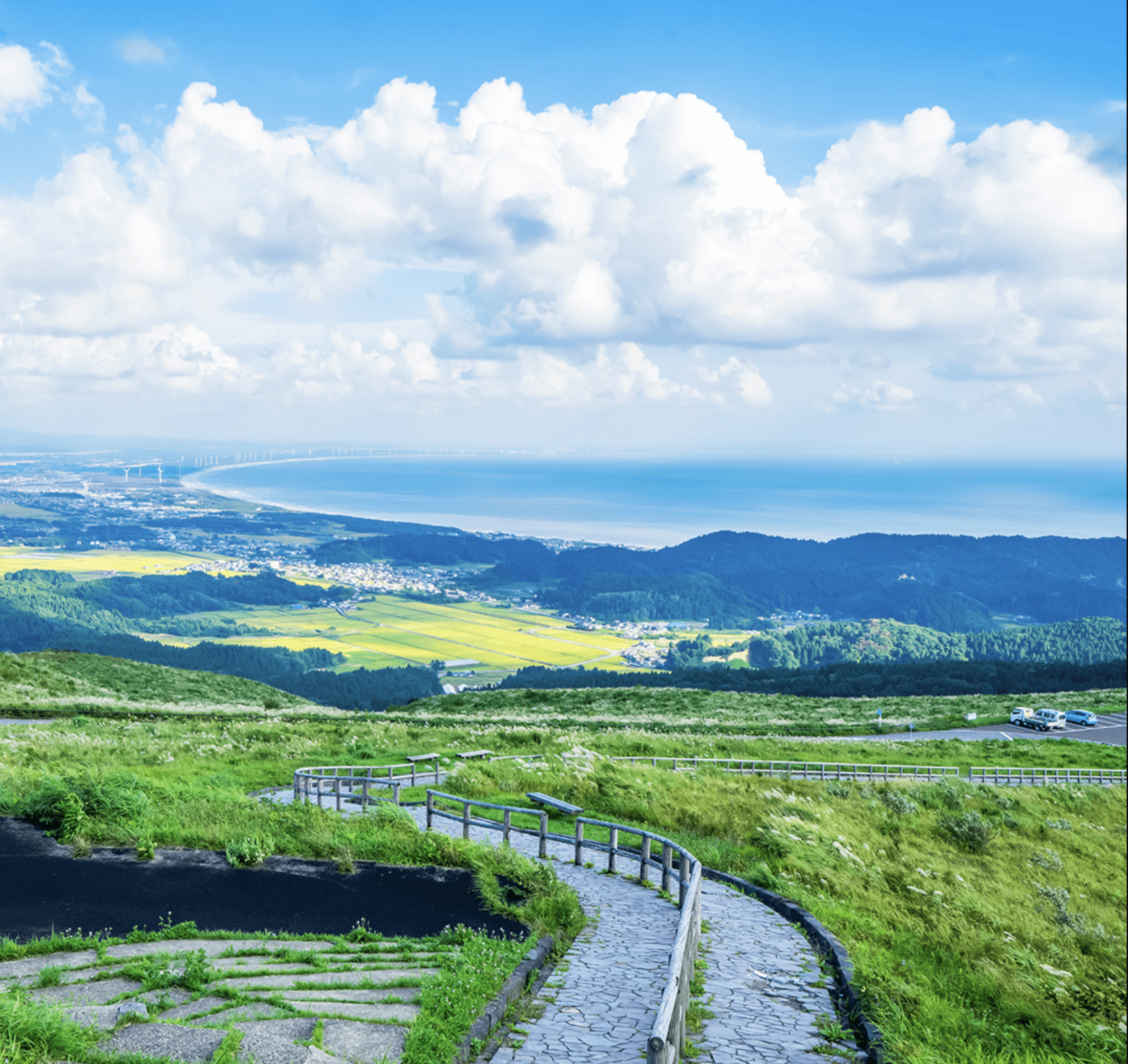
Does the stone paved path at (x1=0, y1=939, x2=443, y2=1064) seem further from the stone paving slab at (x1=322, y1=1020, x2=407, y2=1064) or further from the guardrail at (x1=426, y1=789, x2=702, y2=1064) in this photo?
the guardrail at (x1=426, y1=789, x2=702, y2=1064)

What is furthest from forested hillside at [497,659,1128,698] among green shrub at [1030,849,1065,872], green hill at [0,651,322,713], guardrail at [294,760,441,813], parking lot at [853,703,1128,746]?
green shrub at [1030,849,1065,872]

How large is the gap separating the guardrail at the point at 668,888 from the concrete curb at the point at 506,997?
1.35 meters

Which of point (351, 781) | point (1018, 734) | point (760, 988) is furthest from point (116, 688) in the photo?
point (1018, 734)

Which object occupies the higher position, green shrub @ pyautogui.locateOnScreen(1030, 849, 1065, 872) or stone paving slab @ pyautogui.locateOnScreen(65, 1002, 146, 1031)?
stone paving slab @ pyautogui.locateOnScreen(65, 1002, 146, 1031)

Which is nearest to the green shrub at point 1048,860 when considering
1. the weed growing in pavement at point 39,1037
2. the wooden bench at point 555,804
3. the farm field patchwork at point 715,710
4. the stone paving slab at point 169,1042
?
the wooden bench at point 555,804

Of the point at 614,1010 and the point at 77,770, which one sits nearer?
the point at 614,1010

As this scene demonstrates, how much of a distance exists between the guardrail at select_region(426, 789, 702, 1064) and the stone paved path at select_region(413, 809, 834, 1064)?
0.89ft

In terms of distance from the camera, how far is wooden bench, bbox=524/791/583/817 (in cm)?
1550

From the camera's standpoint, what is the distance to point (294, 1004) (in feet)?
24.7

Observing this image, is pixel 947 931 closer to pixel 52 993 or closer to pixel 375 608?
pixel 52 993

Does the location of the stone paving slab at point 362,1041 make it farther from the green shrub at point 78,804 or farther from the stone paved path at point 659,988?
the green shrub at point 78,804

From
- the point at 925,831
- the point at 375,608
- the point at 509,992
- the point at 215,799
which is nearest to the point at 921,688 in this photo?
the point at 925,831

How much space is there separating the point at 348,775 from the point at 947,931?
14.7 m

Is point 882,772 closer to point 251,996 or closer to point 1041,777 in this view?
point 1041,777
